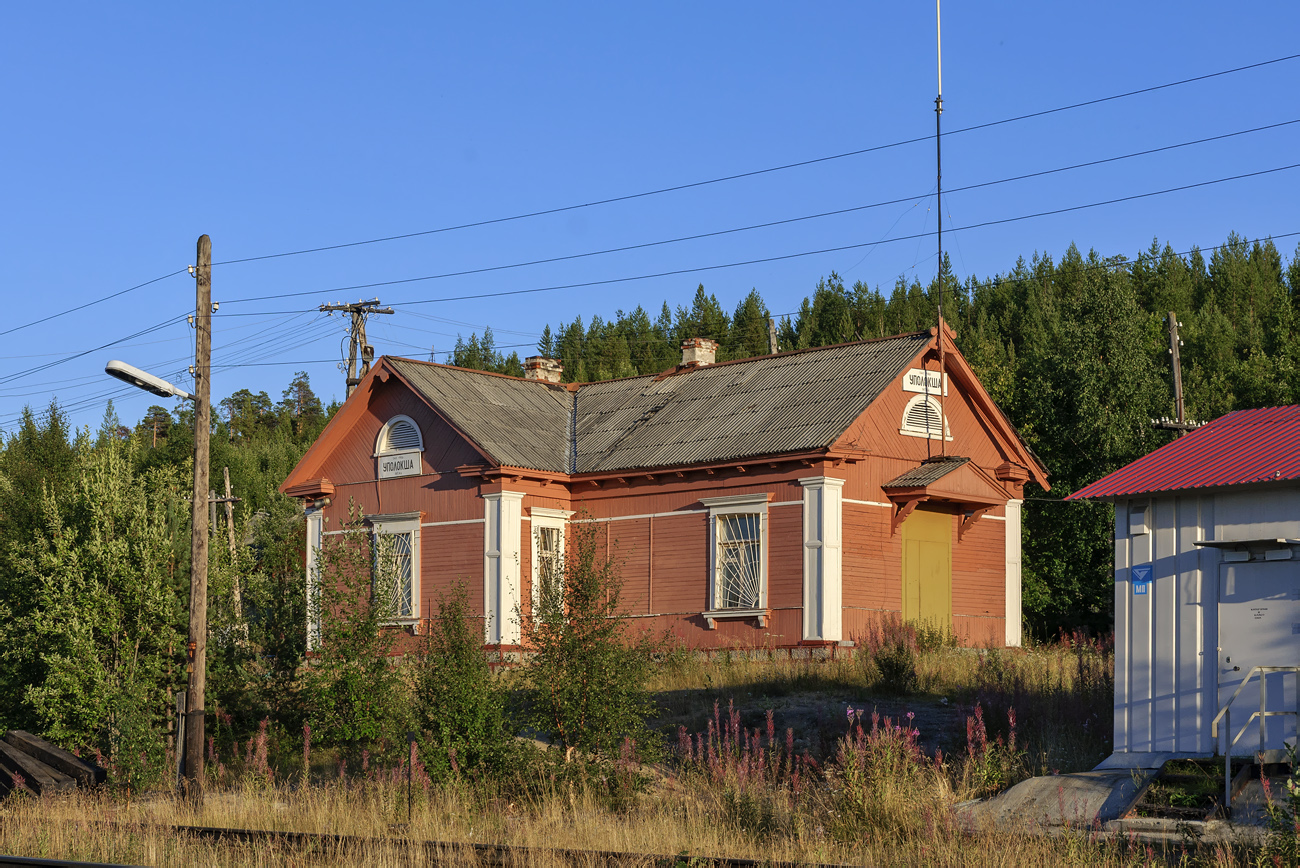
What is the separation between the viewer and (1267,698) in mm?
13922

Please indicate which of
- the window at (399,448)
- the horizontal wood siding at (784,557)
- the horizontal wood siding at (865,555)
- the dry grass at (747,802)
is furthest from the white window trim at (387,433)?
the horizontal wood siding at (865,555)

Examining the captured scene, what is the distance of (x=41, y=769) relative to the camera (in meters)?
18.5

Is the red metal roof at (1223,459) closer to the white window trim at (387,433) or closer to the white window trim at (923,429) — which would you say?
the white window trim at (923,429)

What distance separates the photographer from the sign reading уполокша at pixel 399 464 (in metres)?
28.8

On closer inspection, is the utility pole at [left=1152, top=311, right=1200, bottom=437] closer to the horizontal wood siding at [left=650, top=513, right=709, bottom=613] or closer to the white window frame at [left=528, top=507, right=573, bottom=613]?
the horizontal wood siding at [left=650, top=513, right=709, bottom=613]

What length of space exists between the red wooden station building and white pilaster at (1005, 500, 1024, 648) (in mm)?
40

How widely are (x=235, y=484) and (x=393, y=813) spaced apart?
59.9 m

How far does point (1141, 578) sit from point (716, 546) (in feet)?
37.2

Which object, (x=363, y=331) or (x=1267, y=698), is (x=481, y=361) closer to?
(x=363, y=331)

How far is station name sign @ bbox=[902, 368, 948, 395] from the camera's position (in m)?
26.5

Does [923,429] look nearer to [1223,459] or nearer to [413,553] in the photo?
[413,553]

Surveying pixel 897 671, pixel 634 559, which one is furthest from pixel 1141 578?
pixel 634 559

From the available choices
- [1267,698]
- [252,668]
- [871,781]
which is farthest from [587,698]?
[252,668]

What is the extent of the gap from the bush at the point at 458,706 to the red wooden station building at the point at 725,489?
7482 millimetres
